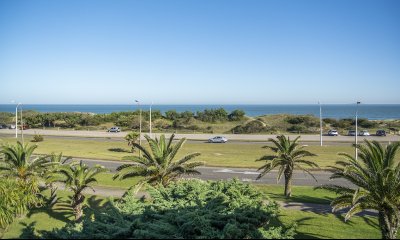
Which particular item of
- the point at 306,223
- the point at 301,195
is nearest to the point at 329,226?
the point at 306,223

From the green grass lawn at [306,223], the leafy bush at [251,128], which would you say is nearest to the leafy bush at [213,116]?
the leafy bush at [251,128]

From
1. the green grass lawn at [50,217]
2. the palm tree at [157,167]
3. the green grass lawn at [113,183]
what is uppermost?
the palm tree at [157,167]

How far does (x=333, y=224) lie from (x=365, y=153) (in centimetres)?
539

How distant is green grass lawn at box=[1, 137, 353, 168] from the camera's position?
129ft

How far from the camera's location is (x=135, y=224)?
36.6 feet

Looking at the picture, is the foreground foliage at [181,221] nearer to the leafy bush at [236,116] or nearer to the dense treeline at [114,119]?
the dense treeline at [114,119]

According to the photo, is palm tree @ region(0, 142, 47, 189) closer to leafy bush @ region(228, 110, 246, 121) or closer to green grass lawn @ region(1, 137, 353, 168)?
green grass lawn @ region(1, 137, 353, 168)

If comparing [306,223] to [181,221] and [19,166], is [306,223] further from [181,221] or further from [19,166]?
[19,166]

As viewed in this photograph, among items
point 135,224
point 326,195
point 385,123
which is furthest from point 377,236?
point 385,123

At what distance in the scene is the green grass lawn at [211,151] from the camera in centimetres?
3938

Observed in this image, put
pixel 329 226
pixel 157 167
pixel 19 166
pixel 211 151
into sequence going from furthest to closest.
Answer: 1. pixel 211 151
2. pixel 19 166
3. pixel 157 167
4. pixel 329 226

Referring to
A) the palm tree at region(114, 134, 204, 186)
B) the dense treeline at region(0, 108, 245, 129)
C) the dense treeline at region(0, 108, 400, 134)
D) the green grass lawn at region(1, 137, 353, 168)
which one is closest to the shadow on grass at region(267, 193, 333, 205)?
the palm tree at region(114, 134, 204, 186)

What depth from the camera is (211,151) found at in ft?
155

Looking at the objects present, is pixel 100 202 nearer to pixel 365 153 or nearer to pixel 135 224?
pixel 135 224
